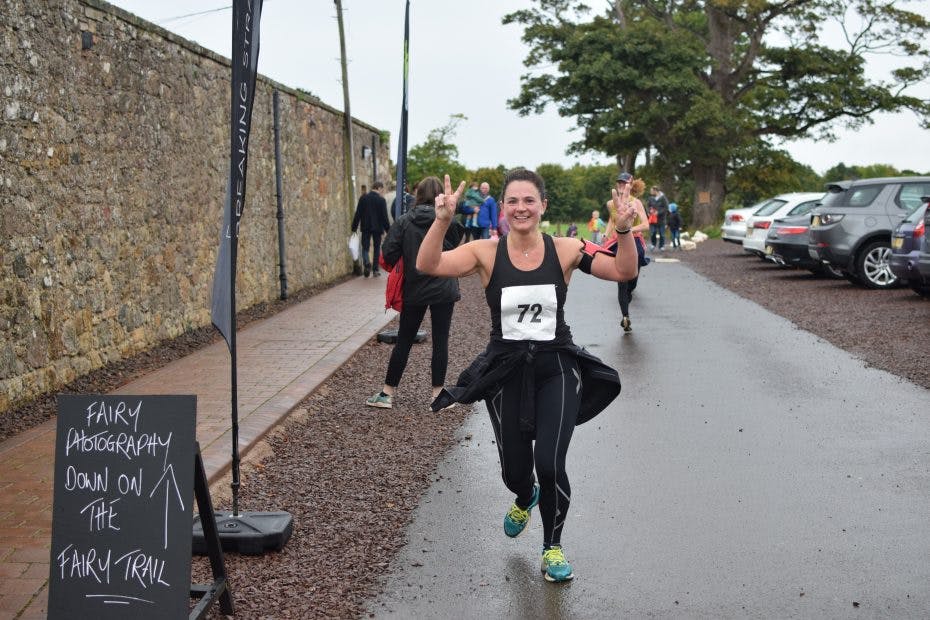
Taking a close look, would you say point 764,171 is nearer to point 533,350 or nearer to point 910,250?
point 910,250

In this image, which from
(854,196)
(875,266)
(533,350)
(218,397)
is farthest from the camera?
(854,196)

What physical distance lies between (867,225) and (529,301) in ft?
47.8

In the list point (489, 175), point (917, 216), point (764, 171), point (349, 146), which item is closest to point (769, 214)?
point (349, 146)

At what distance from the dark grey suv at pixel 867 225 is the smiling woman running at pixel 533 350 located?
1427 cm

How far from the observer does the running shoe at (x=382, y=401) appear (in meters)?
8.79

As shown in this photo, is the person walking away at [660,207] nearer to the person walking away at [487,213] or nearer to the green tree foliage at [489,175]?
the person walking away at [487,213]

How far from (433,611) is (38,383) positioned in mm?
5153

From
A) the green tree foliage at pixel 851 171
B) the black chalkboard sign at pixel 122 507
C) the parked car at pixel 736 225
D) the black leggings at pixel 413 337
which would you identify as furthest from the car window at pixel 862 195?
the green tree foliage at pixel 851 171

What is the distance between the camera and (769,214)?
2600 cm

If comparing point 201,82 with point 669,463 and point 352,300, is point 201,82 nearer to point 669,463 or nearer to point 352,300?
point 352,300

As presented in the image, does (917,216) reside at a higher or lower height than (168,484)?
higher

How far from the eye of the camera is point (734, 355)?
37.6 feet

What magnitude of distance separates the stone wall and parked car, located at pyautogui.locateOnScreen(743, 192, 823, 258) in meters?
13.7

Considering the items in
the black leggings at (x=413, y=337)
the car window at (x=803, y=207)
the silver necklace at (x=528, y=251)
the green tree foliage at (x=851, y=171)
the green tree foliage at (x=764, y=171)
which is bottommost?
the black leggings at (x=413, y=337)
